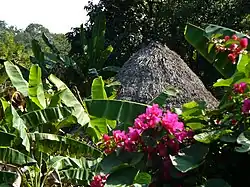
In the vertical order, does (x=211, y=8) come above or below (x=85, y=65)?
above

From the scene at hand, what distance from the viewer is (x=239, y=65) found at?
2.95 meters

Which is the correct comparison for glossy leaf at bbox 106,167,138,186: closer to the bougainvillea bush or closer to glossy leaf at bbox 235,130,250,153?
the bougainvillea bush

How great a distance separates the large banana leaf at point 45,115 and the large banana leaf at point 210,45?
126cm

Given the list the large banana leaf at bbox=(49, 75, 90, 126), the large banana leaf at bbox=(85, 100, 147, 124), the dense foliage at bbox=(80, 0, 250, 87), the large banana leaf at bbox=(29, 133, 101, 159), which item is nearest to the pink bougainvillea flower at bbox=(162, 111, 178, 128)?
the large banana leaf at bbox=(85, 100, 147, 124)

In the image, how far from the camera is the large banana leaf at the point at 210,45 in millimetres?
3338

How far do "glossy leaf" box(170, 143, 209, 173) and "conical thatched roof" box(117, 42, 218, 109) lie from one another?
18.9 ft

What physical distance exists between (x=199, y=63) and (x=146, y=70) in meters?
7.19

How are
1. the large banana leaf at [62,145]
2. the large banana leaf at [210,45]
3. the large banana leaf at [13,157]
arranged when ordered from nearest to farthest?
the large banana leaf at [210,45]
the large banana leaf at [13,157]
the large banana leaf at [62,145]

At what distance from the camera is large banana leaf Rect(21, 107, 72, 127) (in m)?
4.38

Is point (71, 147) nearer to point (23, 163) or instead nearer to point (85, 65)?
point (23, 163)

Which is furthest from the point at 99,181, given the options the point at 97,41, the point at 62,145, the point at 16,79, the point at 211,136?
the point at 97,41

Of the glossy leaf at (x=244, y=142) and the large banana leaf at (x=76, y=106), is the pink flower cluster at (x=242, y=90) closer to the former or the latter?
the glossy leaf at (x=244, y=142)

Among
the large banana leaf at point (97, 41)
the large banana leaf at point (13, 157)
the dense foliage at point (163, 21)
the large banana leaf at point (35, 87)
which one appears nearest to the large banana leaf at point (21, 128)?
the large banana leaf at point (13, 157)

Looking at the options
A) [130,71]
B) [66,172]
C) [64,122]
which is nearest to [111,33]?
[130,71]
